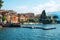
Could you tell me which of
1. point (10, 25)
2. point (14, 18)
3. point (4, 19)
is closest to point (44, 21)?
point (14, 18)

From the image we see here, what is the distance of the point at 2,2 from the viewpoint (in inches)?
3310

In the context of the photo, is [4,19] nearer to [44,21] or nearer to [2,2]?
[2,2]

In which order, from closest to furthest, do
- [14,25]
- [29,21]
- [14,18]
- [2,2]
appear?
[2,2], [14,25], [14,18], [29,21]

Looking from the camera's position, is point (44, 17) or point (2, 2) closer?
point (2, 2)

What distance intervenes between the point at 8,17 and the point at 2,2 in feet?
153

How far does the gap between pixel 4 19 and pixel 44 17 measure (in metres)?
85.8

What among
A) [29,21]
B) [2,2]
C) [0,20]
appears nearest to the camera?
[2,2]

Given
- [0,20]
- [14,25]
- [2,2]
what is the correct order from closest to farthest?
[2,2], [14,25], [0,20]

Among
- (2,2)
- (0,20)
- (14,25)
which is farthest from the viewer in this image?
(0,20)

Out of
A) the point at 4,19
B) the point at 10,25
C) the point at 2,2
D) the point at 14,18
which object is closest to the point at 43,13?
the point at 14,18

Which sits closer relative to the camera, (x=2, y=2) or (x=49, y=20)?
(x=2, y=2)

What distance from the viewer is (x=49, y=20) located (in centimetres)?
19850

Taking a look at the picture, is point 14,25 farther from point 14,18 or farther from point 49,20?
point 49,20

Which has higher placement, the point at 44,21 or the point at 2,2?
the point at 2,2
